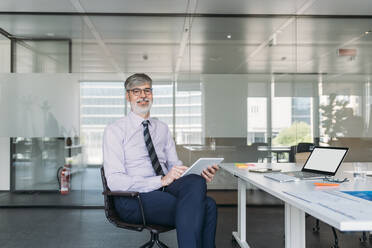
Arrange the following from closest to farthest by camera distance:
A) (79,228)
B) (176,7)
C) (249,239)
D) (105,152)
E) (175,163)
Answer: (105,152) < (175,163) < (249,239) < (79,228) < (176,7)

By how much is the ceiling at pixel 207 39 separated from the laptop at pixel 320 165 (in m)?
2.88

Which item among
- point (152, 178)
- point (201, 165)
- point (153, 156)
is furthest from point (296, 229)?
point (153, 156)

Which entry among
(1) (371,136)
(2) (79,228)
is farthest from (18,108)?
(1) (371,136)

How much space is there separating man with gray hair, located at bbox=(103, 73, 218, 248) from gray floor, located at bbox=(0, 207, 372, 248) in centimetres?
128

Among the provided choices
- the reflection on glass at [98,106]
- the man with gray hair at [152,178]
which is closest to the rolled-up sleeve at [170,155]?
the man with gray hair at [152,178]

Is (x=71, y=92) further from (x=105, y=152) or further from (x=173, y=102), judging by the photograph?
(x=105, y=152)

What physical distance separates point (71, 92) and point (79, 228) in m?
2.12

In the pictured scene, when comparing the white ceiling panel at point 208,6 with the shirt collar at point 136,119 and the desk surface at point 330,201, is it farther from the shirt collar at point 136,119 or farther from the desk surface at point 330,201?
the desk surface at point 330,201

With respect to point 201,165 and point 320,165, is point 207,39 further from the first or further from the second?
point 201,165

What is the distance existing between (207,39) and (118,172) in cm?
348

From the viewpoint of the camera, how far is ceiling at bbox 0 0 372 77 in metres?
5.23

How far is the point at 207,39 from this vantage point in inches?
208

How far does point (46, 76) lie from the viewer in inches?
205

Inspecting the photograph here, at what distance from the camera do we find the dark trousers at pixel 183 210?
1931mm
